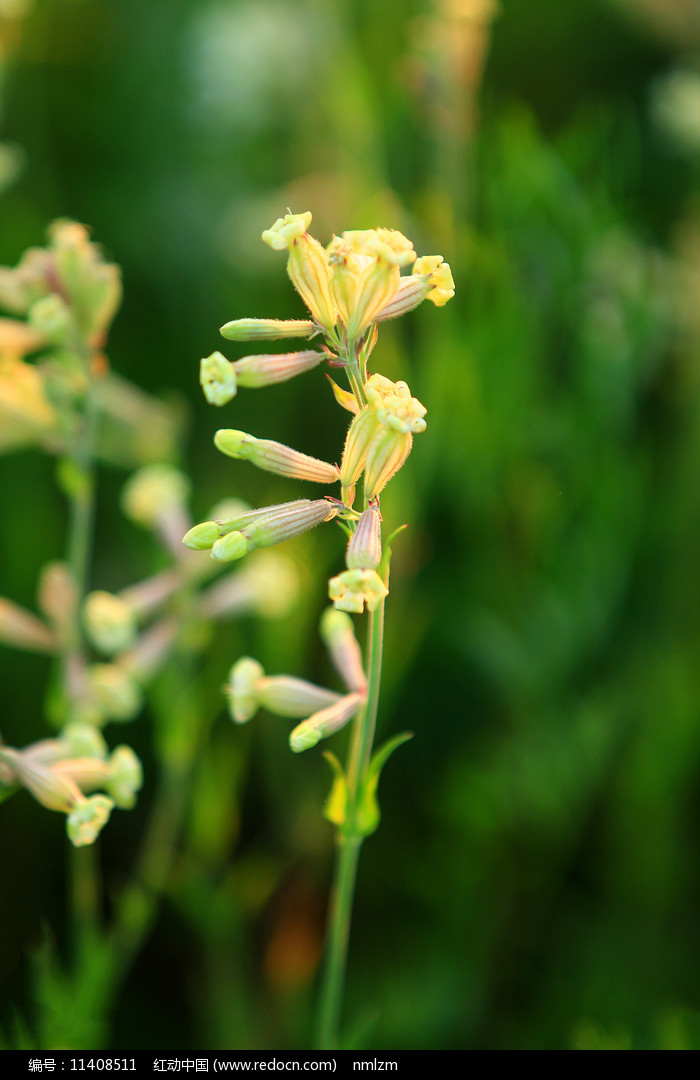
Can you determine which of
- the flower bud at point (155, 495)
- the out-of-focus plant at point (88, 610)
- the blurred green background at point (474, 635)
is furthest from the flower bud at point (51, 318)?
the blurred green background at point (474, 635)

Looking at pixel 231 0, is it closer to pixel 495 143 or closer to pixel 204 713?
pixel 495 143

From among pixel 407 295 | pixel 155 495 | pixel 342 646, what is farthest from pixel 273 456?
pixel 155 495

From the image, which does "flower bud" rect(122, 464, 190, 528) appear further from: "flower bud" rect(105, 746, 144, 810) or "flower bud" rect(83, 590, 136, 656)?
"flower bud" rect(105, 746, 144, 810)

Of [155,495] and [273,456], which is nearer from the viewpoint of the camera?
[273,456]

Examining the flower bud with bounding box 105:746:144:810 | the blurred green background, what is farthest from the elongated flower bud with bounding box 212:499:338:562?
the blurred green background

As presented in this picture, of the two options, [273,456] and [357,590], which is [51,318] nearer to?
[273,456]

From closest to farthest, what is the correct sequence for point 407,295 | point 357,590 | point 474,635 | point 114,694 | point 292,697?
point 357,590 → point 407,295 → point 292,697 → point 114,694 → point 474,635
